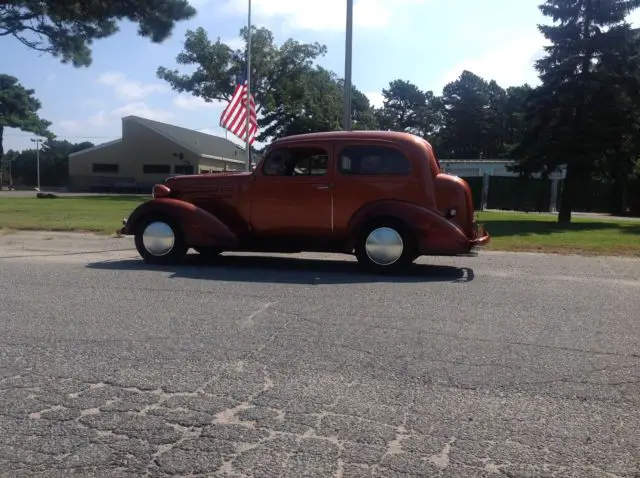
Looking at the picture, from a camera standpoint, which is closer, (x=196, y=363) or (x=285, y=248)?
(x=196, y=363)

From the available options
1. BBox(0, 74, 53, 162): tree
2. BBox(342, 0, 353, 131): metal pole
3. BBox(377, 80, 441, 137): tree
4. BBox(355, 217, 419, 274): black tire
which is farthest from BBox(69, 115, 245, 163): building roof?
BBox(355, 217, 419, 274): black tire

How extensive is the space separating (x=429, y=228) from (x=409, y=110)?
83225 millimetres

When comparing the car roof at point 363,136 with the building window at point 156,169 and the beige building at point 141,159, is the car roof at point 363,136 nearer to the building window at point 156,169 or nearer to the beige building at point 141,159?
the beige building at point 141,159

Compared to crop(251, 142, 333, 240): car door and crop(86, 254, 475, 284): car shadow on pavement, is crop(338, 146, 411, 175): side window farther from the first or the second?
crop(86, 254, 475, 284): car shadow on pavement

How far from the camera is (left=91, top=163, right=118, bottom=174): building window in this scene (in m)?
60.3

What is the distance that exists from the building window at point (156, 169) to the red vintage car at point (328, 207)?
165ft

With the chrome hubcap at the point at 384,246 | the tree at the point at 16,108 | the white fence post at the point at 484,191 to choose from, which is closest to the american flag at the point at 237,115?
the chrome hubcap at the point at 384,246

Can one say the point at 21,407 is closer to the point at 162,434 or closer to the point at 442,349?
the point at 162,434

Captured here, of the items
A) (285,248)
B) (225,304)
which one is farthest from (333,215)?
(225,304)

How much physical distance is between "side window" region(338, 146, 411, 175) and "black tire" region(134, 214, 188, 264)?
2.56 metres

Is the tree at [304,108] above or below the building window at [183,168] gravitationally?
above

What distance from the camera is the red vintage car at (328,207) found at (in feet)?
27.4

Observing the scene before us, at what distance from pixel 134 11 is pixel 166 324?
2294 centimetres

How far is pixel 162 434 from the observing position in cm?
341
